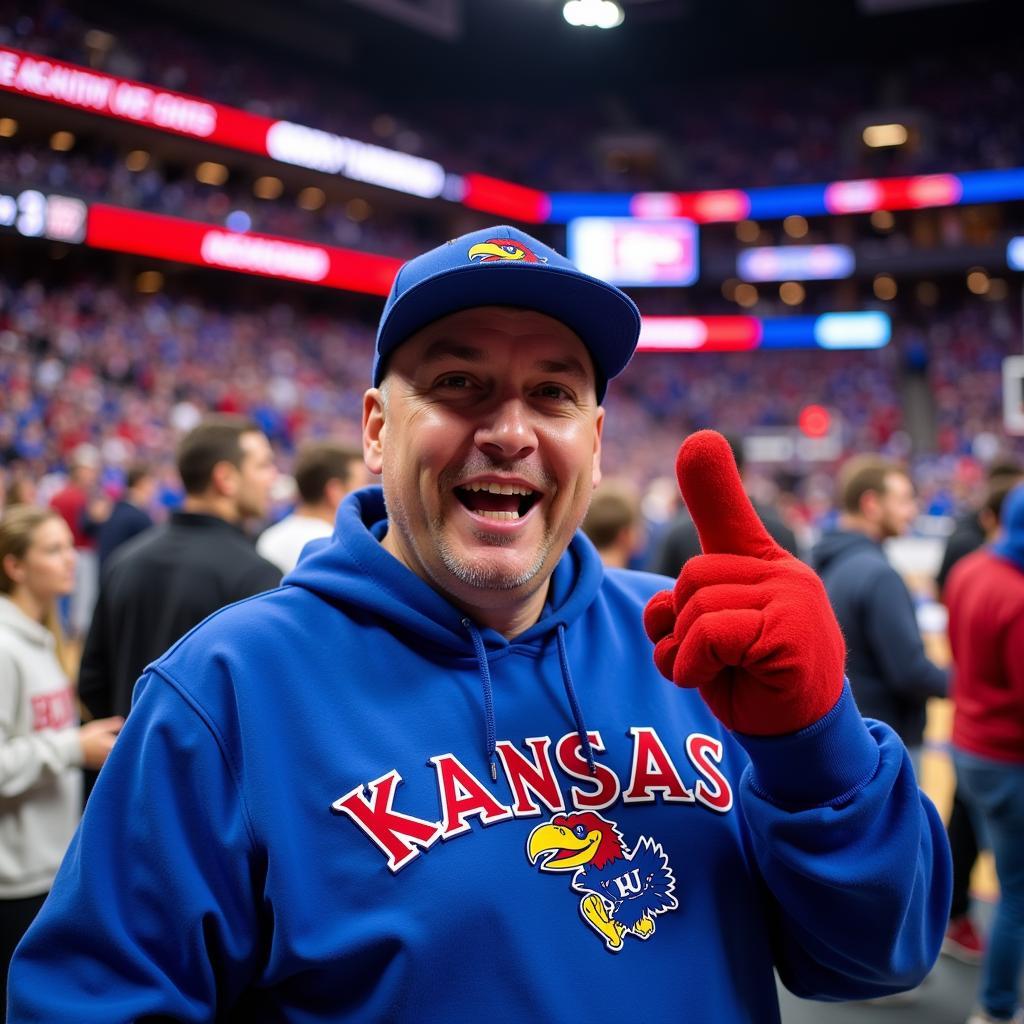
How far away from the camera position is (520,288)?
4.53 feet

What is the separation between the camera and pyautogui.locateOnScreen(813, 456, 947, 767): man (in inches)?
146

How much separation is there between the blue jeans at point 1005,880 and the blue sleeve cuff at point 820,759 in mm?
2553

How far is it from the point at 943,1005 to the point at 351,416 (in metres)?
18.4

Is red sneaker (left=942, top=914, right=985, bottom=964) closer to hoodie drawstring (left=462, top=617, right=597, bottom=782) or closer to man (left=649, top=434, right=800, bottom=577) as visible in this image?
man (left=649, top=434, right=800, bottom=577)

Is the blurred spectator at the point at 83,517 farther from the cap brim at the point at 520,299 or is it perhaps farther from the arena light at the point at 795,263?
the arena light at the point at 795,263

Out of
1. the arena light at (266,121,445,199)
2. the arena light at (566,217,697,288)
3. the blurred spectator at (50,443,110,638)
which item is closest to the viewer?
the blurred spectator at (50,443,110,638)

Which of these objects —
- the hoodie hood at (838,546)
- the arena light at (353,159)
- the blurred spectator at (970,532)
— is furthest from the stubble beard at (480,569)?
the arena light at (353,159)

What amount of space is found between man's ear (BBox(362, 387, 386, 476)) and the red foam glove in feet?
1.60

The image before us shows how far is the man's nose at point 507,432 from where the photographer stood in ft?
4.47

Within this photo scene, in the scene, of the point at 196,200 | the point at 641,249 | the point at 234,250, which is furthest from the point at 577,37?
the point at 234,250

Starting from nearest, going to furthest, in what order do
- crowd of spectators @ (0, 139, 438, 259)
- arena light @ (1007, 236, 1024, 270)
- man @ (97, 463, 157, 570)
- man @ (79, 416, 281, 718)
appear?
man @ (79, 416, 281, 718), man @ (97, 463, 157, 570), crowd of spectators @ (0, 139, 438, 259), arena light @ (1007, 236, 1024, 270)

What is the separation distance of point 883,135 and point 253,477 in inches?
1196

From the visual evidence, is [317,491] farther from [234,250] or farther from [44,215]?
[234,250]

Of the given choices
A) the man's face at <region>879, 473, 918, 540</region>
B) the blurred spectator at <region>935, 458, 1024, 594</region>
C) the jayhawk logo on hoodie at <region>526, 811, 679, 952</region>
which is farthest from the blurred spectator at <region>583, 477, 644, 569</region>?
the jayhawk logo on hoodie at <region>526, 811, 679, 952</region>
